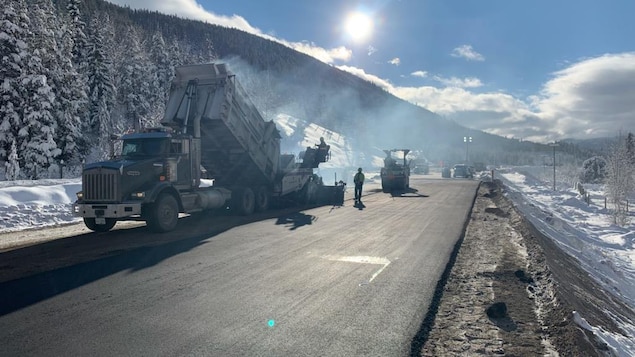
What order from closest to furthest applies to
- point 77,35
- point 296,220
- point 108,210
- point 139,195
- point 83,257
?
point 83,257
point 108,210
point 139,195
point 296,220
point 77,35

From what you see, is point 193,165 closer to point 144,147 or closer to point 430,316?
point 144,147

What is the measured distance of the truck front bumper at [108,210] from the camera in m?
11.0

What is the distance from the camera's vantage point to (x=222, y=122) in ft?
45.8

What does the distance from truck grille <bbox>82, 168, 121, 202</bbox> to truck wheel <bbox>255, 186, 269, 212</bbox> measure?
6.45 metres

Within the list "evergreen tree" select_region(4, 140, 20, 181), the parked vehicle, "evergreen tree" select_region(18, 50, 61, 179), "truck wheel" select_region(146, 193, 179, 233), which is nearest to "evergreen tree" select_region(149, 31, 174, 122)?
"evergreen tree" select_region(18, 50, 61, 179)

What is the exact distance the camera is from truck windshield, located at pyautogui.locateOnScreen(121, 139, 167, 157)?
40.5ft

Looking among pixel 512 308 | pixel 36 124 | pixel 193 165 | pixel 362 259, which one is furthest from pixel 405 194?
pixel 36 124

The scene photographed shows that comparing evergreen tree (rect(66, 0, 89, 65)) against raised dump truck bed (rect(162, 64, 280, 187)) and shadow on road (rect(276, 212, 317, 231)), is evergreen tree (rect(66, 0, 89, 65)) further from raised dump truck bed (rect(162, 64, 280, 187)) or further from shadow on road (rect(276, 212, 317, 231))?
shadow on road (rect(276, 212, 317, 231))

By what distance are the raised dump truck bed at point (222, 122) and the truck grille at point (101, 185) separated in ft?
11.0

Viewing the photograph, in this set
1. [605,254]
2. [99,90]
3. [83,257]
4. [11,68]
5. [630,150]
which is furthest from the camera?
[630,150]

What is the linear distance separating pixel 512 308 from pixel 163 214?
9.10 meters

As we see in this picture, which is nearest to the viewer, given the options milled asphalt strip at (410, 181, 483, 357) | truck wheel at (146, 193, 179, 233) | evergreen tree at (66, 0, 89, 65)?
milled asphalt strip at (410, 181, 483, 357)

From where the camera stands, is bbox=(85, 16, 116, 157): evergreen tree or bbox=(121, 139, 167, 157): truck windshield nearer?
bbox=(121, 139, 167, 157): truck windshield

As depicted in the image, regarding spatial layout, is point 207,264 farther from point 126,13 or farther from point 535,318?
point 126,13
